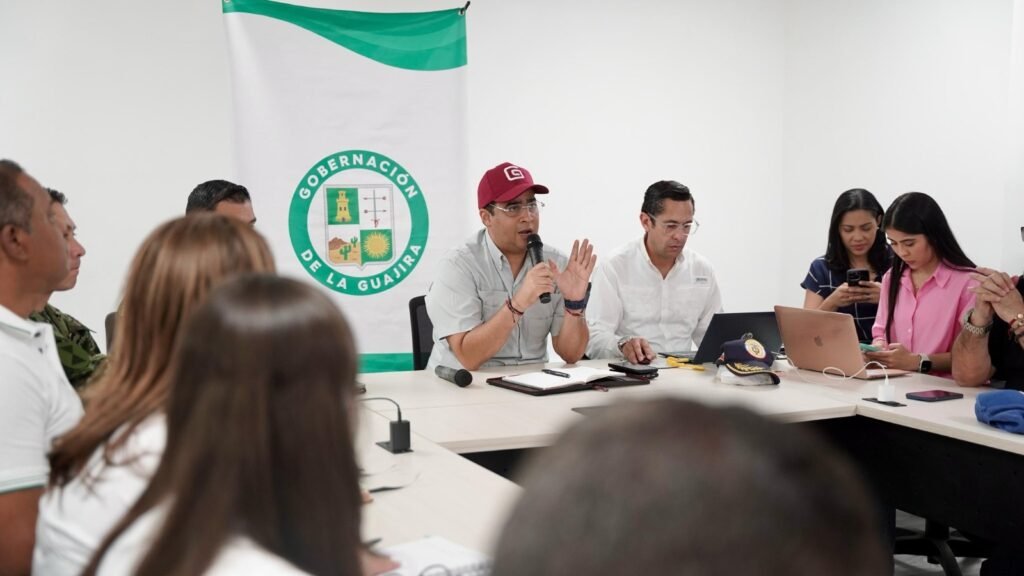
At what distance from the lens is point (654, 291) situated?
3.82m

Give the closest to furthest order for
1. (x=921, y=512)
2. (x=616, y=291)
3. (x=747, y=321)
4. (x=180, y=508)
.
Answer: (x=180, y=508) → (x=921, y=512) → (x=747, y=321) → (x=616, y=291)

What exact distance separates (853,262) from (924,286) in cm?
66

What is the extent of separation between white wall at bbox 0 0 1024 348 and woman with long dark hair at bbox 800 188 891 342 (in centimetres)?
68

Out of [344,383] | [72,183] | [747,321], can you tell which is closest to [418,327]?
[747,321]

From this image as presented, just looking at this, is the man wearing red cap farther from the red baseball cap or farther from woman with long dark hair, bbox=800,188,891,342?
woman with long dark hair, bbox=800,188,891,342

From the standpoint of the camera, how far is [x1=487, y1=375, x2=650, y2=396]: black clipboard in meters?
2.77

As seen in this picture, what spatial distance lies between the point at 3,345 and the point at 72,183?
2779 mm

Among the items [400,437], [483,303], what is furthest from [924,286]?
[400,437]

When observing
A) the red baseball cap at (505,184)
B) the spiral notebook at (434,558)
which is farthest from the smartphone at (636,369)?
the spiral notebook at (434,558)

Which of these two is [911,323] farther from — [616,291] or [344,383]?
[344,383]

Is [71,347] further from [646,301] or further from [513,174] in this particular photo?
[646,301]

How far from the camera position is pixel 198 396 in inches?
33.0

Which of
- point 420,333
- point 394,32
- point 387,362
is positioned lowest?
point 387,362

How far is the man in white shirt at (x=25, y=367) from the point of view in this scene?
138 cm
